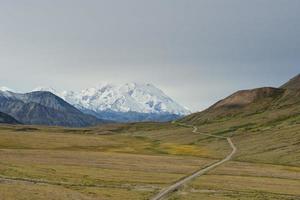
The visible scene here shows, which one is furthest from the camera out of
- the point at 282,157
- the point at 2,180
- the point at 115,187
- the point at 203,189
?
the point at 282,157

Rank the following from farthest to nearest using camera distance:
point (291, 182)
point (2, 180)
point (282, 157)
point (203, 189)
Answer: point (282, 157)
point (291, 182)
point (203, 189)
point (2, 180)

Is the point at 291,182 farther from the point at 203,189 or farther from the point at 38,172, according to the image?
the point at 38,172

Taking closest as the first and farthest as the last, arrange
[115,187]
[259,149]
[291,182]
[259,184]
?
[115,187] → [259,184] → [291,182] → [259,149]

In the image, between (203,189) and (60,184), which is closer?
(60,184)

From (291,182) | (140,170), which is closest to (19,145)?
(140,170)

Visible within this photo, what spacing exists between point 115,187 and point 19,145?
94.8 meters

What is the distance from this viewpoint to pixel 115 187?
65750mm

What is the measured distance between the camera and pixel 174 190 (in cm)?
6656

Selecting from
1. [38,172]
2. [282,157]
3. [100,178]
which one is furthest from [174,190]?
[282,157]

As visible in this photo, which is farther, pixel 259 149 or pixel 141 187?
pixel 259 149

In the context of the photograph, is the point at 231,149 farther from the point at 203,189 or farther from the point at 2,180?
the point at 2,180

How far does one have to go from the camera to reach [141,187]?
6769cm

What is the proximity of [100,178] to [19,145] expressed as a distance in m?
85.3

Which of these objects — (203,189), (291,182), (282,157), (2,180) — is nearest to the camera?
(2,180)
